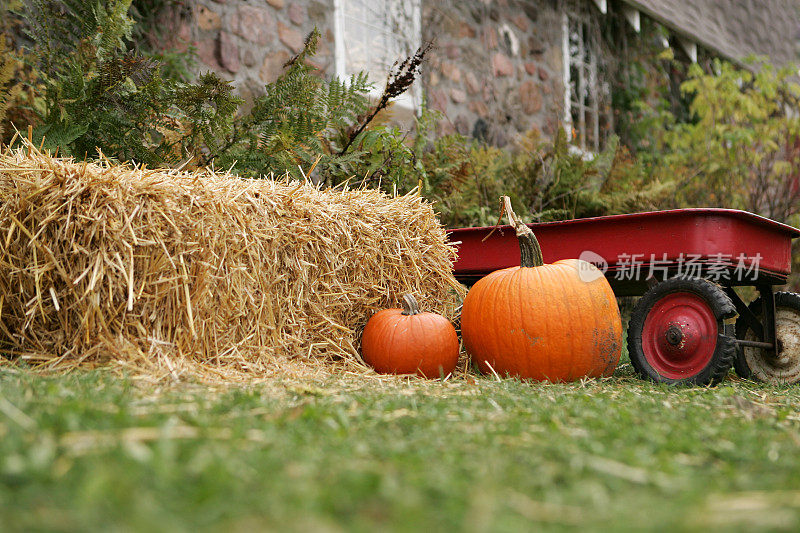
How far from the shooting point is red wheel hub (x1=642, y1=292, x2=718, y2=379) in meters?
2.93

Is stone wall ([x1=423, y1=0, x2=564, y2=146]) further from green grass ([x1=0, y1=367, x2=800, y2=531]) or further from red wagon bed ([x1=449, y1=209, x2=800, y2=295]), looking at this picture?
green grass ([x1=0, y1=367, x2=800, y2=531])

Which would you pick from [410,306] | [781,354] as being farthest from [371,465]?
[781,354]

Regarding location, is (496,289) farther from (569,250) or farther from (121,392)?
(121,392)

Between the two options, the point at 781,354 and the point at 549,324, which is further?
the point at 781,354

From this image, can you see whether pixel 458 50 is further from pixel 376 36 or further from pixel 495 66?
pixel 376 36

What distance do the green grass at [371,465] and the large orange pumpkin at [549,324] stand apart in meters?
0.95

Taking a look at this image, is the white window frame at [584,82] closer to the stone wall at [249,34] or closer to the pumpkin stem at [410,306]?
the stone wall at [249,34]

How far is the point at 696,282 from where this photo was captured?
2963 millimetres

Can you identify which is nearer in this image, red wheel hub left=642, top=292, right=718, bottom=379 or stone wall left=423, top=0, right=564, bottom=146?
red wheel hub left=642, top=292, right=718, bottom=379

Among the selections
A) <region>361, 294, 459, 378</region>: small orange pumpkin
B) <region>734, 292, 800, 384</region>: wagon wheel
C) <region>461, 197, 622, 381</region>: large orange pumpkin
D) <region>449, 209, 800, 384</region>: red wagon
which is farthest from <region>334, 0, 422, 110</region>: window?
<region>734, 292, 800, 384</region>: wagon wheel

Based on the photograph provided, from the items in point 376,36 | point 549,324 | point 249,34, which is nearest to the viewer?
point 549,324

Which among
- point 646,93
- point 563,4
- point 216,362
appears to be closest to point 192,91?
point 216,362

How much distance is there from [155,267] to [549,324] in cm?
163

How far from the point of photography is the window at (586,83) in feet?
26.5
